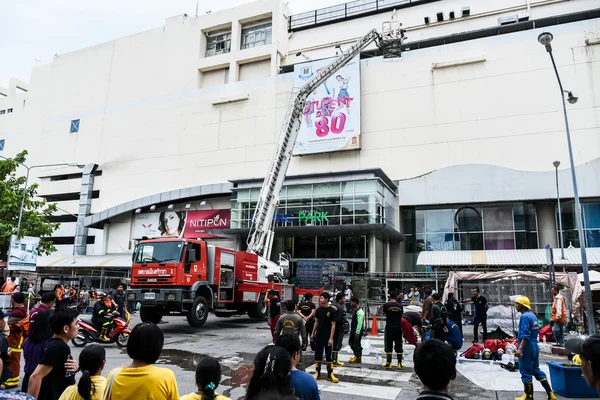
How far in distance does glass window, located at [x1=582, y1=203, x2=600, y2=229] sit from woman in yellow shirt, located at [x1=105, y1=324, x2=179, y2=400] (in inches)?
1327

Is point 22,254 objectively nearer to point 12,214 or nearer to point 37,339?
point 12,214

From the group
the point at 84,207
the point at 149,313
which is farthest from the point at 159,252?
the point at 84,207

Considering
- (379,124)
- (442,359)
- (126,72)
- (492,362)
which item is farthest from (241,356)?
(126,72)

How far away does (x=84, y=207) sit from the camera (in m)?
45.6

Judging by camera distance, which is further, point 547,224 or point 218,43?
point 218,43

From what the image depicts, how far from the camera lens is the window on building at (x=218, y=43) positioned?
4547 centimetres

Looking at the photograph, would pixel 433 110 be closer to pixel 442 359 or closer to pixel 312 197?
pixel 312 197

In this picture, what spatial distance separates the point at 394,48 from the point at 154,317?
20.6 metres

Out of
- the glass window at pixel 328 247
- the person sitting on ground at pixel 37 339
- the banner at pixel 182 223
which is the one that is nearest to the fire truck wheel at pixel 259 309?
the person sitting on ground at pixel 37 339

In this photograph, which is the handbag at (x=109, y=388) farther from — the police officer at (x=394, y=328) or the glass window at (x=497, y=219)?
the glass window at (x=497, y=219)

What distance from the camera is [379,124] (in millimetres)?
35812

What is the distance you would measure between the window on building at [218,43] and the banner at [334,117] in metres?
14.5

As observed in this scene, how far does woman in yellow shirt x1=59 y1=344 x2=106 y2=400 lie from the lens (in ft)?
11.0

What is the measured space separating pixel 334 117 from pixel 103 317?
27.7 metres
